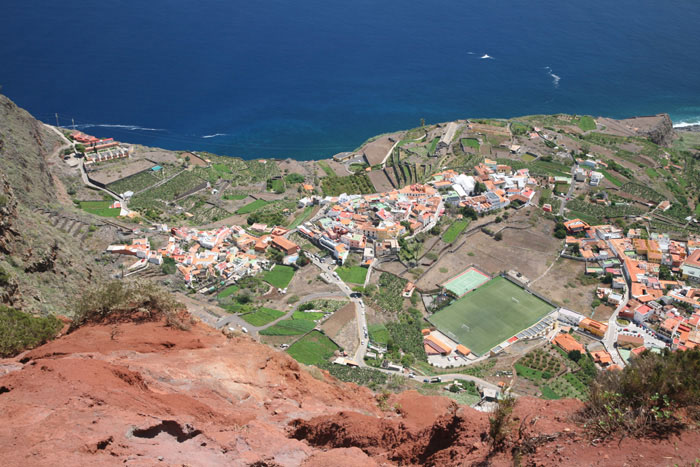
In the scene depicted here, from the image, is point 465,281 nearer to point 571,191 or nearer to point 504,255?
point 504,255

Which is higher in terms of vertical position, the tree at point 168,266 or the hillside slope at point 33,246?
the hillside slope at point 33,246

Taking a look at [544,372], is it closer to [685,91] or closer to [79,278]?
[79,278]

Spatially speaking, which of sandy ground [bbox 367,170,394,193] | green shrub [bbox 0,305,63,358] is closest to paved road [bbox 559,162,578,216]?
sandy ground [bbox 367,170,394,193]

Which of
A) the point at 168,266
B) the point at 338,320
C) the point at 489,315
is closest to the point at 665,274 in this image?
the point at 489,315

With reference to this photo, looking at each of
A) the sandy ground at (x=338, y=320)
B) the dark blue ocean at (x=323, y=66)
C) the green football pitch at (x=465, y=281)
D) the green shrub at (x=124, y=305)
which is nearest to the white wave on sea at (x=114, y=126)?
the dark blue ocean at (x=323, y=66)

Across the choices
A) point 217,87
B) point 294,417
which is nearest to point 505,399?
point 294,417

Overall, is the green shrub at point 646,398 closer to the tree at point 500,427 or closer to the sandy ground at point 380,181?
the tree at point 500,427

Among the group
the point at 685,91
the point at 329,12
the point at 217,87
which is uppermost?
the point at 329,12
